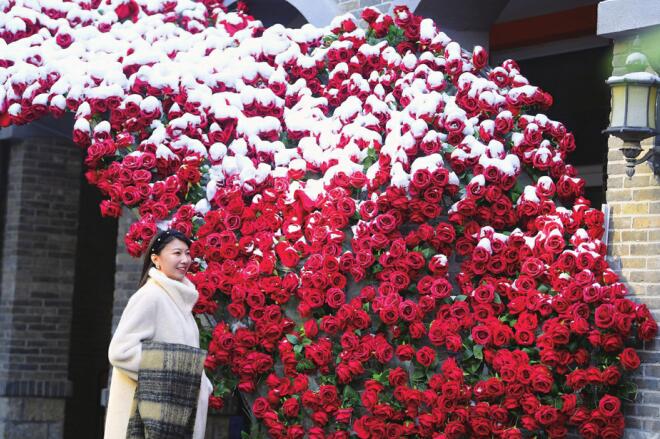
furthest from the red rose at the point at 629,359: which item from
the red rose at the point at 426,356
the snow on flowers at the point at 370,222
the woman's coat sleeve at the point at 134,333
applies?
the woman's coat sleeve at the point at 134,333

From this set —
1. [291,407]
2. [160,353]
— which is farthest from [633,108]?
[160,353]

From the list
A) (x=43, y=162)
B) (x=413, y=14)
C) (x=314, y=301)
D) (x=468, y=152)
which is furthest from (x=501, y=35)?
(x=43, y=162)

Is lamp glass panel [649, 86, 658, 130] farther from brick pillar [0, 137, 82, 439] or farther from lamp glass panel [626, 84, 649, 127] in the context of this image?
brick pillar [0, 137, 82, 439]

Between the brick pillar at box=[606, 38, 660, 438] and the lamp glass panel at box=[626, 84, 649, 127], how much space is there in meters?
0.23

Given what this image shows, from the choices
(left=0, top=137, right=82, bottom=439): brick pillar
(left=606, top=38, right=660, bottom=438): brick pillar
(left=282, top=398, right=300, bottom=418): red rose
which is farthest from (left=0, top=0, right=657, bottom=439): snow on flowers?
(left=0, top=137, right=82, bottom=439): brick pillar

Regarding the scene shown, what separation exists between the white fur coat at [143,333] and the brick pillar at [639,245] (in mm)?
2242

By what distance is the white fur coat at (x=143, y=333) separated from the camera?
18.2ft

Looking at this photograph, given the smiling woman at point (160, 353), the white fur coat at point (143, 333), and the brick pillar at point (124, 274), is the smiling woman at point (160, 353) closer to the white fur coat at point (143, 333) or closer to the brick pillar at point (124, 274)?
the white fur coat at point (143, 333)

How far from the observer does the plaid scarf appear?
5480mm

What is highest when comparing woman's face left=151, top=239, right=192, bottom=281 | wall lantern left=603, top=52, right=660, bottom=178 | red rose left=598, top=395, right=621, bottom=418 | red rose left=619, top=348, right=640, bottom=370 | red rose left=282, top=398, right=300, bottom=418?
wall lantern left=603, top=52, right=660, bottom=178

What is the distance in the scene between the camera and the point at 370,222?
6.77 metres

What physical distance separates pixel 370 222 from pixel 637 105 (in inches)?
61.7

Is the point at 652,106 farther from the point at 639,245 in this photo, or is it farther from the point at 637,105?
the point at 639,245

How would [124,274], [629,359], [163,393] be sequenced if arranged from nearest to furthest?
1. [163,393]
2. [629,359]
3. [124,274]
